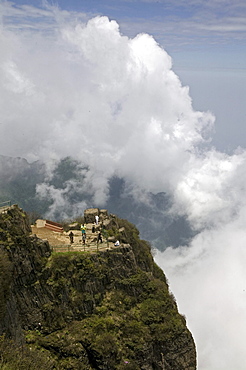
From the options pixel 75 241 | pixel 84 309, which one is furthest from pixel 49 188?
pixel 84 309

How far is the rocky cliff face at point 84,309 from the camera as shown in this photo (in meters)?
29.2

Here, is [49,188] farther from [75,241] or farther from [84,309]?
[84,309]

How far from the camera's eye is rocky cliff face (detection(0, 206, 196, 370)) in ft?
95.8

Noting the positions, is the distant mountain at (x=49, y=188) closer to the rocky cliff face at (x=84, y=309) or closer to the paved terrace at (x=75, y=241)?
the paved terrace at (x=75, y=241)

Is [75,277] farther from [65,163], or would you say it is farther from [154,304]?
[65,163]

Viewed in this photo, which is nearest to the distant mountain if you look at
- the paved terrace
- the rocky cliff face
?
the paved terrace

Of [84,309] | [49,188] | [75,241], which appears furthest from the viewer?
[49,188]

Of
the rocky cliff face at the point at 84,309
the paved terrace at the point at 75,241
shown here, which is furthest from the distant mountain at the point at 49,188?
the rocky cliff face at the point at 84,309

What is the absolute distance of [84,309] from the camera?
104 ft

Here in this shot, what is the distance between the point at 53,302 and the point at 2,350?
948 centimetres

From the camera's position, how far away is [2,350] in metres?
21.6

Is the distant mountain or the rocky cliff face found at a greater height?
the distant mountain

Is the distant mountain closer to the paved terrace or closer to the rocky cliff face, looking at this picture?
the paved terrace

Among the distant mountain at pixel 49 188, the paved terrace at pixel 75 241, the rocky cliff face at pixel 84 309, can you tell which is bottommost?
the rocky cliff face at pixel 84 309
